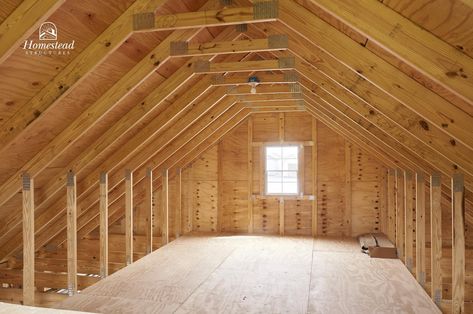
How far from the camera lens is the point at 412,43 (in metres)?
1.80

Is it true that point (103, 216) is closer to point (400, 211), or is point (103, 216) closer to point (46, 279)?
point (46, 279)

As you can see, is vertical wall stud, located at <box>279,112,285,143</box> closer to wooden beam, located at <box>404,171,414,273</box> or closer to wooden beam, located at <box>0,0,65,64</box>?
wooden beam, located at <box>404,171,414,273</box>

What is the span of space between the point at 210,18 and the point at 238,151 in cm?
472

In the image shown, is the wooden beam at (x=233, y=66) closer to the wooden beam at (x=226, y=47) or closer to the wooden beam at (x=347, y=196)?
the wooden beam at (x=226, y=47)

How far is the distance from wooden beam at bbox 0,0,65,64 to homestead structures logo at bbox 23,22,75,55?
0.32m

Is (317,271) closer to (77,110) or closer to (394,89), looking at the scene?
(394,89)

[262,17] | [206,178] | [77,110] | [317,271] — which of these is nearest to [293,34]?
[262,17]

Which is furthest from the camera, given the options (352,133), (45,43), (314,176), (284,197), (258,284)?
(284,197)

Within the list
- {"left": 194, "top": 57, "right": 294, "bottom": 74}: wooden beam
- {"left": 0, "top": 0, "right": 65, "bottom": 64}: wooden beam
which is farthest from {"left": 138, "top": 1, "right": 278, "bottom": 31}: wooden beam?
{"left": 194, "top": 57, "right": 294, "bottom": 74}: wooden beam

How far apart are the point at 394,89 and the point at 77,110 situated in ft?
8.52

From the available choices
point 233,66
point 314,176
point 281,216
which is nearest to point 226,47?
point 233,66

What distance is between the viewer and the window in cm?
728

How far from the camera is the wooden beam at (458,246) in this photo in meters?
3.46

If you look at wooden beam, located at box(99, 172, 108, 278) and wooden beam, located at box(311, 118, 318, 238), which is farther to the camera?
wooden beam, located at box(311, 118, 318, 238)
